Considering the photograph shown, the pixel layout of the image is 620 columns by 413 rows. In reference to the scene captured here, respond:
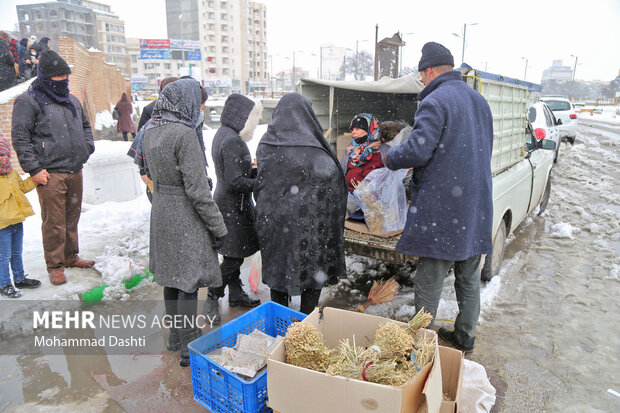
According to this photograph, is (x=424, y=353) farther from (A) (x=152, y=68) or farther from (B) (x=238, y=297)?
(A) (x=152, y=68)

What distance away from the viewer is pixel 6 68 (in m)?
9.06

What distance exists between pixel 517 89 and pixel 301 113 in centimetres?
330

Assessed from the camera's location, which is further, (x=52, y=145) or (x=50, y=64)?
(x=52, y=145)

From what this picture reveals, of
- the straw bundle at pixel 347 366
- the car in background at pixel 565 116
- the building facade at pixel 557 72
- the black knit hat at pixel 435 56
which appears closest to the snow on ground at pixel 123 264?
the straw bundle at pixel 347 366

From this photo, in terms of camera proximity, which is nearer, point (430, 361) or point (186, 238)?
point (430, 361)

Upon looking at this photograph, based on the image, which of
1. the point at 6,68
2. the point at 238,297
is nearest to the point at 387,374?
the point at 238,297

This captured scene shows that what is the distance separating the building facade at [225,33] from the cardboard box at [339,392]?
8769 centimetres

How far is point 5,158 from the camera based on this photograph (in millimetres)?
3631

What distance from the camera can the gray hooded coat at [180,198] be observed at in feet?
8.57

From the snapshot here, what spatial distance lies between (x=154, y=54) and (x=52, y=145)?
60838 mm

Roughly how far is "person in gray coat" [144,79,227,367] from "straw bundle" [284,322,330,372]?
109 centimetres

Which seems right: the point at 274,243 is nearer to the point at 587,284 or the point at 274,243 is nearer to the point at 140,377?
the point at 140,377

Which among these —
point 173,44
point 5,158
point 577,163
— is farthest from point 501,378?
point 173,44

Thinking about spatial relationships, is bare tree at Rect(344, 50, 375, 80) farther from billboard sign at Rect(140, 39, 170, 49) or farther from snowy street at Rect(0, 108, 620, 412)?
snowy street at Rect(0, 108, 620, 412)
